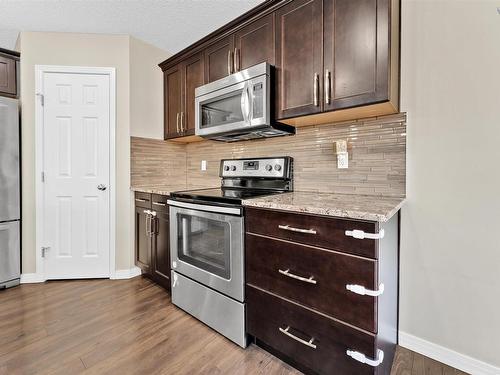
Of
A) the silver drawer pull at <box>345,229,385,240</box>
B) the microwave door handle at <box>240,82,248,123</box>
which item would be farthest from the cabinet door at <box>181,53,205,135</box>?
the silver drawer pull at <box>345,229,385,240</box>

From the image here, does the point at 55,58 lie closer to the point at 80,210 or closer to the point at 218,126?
the point at 80,210

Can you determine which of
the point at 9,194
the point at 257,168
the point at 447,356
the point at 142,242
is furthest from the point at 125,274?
the point at 447,356

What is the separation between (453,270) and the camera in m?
1.50

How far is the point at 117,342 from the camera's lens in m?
1.71

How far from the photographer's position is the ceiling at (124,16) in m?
2.18

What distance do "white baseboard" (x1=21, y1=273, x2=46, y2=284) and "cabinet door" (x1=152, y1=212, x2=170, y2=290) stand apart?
1.17 meters

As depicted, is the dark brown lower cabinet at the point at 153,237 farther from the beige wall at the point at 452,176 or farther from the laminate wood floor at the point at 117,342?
the beige wall at the point at 452,176

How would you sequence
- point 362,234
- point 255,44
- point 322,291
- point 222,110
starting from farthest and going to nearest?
point 222,110
point 255,44
point 322,291
point 362,234

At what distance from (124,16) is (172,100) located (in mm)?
805

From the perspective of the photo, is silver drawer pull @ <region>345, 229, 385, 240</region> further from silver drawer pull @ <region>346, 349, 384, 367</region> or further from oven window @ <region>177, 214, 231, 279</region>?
oven window @ <region>177, 214, 231, 279</region>

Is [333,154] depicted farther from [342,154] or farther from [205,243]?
[205,243]

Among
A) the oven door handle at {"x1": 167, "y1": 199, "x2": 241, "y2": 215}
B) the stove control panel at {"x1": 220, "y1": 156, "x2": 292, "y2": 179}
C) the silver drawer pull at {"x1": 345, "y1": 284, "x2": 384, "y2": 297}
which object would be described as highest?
the stove control panel at {"x1": 220, "y1": 156, "x2": 292, "y2": 179}

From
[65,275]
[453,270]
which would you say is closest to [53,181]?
[65,275]

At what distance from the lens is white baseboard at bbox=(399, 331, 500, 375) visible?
4.62ft
